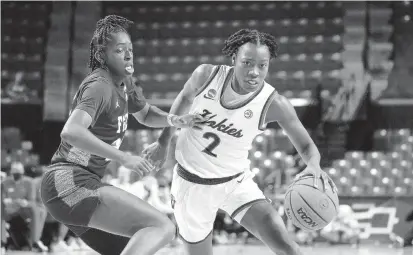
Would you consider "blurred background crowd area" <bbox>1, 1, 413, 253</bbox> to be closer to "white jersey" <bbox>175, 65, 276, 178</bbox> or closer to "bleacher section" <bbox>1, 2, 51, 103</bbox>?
"bleacher section" <bbox>1, 2, 51, 103</bbox>

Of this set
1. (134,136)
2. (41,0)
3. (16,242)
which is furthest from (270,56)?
(41,0)

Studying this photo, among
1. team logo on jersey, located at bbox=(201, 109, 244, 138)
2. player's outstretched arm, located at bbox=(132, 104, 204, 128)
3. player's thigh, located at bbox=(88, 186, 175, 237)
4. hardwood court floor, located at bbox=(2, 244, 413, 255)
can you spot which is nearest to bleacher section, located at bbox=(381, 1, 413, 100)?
hardwood court floor, located at bbox=(2, 244, 413, 255)

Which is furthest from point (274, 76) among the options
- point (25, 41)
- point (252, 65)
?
point (252, 65)

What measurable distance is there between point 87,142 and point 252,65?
3.79 ft

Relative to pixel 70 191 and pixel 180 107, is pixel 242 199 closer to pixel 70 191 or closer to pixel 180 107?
pixel 180 107

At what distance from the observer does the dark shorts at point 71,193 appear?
2625 mm

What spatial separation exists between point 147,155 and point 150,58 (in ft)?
33.0

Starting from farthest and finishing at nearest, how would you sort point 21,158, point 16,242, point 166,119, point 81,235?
point 21,158, point 16,242, point 166,119, point 81,235

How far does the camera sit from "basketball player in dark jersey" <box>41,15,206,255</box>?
2.54m

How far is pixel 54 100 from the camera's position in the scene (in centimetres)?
1196

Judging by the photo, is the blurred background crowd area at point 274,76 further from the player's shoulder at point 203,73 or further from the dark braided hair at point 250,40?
the dark braided hair at point 250,40

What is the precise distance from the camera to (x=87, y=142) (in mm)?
2504

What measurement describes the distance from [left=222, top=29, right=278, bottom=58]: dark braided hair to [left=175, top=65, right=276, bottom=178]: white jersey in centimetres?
14

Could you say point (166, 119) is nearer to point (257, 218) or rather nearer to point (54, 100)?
point (257, 218)
